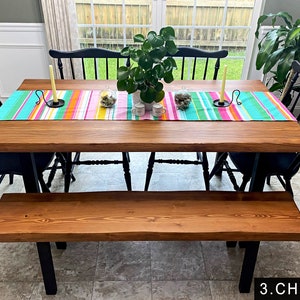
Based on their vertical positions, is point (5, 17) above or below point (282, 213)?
above

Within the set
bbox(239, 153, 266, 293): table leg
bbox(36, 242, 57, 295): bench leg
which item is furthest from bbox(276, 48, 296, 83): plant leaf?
bbox(36, 242, 57, 295): bench leg

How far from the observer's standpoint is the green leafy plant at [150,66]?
1474mm

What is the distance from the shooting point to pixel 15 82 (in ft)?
11.0

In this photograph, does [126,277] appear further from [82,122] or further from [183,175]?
[183,175]

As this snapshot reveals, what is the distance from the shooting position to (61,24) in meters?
2.91

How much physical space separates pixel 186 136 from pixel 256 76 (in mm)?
2248

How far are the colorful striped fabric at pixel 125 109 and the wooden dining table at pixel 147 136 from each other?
5 cm

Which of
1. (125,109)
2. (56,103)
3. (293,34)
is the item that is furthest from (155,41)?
(293,34)

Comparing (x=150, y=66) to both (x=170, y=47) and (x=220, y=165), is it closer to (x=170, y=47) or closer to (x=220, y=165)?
(x=170, y=47)

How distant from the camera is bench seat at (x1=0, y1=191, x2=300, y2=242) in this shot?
133 centimetres

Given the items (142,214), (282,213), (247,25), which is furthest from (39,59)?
(282,213)

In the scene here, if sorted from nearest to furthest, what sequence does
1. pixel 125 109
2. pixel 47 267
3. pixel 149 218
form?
pixel 149 218 → pixel 47 267 → pixel 125 109

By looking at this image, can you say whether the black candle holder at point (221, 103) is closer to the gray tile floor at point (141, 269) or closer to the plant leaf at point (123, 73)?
the plant leaf at point (123, 73)

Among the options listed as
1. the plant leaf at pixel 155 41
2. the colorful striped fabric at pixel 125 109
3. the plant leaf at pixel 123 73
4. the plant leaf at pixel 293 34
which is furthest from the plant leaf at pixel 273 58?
the plant leaf at pixel 123 73
